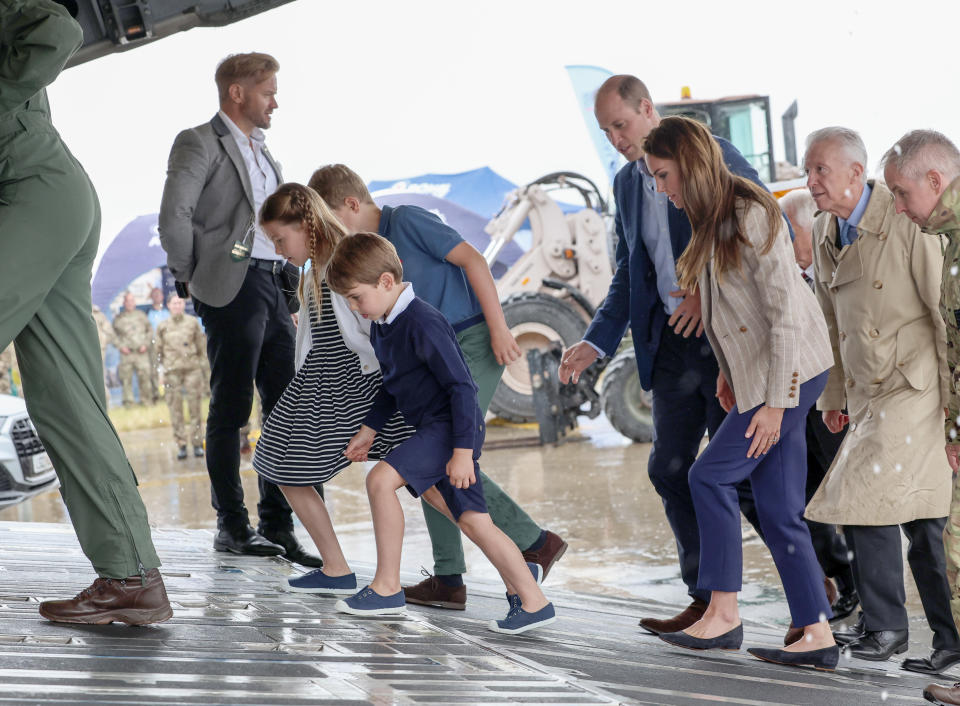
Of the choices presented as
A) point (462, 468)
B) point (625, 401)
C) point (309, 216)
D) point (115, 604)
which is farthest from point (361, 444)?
point (625, 401)

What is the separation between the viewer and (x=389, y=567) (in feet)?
10.6

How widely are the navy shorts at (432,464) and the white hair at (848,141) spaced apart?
54.2 inches

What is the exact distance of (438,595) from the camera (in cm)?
363

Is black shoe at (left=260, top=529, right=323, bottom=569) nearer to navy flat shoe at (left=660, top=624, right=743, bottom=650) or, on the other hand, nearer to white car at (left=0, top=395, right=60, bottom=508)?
navy flat shoe at (left=660, top=624, right=743, bottom=650)

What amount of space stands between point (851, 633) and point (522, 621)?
1.14 m

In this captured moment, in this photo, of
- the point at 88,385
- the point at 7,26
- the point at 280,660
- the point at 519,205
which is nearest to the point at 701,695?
the point at 280,660

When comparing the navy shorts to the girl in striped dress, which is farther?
the girl in striped dress

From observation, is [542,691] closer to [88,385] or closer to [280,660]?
[280,660]

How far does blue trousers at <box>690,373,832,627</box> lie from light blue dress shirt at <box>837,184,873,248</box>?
1.94 ft

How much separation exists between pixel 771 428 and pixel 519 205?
988 centimetres

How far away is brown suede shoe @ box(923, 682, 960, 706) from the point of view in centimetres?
254

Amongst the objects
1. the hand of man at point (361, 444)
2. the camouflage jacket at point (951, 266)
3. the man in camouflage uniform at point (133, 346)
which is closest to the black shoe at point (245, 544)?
the hand of man at point (361, 444)

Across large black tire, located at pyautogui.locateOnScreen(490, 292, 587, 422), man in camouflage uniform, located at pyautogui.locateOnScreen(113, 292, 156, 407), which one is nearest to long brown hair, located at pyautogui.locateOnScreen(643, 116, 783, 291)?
large black tire, located at pyautogui.locateOnScreen(490, 292, 587, 422)

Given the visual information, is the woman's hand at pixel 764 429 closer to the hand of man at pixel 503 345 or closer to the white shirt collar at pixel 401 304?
the hand of man at pixel 503 345
